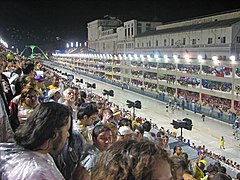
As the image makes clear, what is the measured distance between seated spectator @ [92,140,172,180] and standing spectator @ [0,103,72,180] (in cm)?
36

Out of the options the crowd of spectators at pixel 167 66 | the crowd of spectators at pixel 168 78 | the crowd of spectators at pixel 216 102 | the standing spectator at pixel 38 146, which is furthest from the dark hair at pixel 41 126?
the crowd of spectators at pixel 167 66

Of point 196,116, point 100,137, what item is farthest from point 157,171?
point 196,116

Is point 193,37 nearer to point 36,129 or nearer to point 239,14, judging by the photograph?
point 239,14

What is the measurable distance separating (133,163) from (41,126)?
2.76 ft

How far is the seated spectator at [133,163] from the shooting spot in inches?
62.5

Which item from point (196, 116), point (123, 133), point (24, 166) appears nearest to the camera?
point (24, 166)

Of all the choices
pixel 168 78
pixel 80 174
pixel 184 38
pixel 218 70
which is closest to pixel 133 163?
pixel 80 174

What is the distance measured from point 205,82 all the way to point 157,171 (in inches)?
1381

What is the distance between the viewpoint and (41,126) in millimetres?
2174

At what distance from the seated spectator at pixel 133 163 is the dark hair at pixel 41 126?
0.56m

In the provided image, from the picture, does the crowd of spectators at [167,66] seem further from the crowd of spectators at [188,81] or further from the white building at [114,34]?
the white building at [114,34]

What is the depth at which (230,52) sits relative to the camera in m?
33.4

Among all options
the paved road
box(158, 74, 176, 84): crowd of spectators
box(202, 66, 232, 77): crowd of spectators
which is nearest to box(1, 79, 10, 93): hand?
the paved road

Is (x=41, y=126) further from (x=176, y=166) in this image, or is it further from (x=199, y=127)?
(x=199, y=127)
